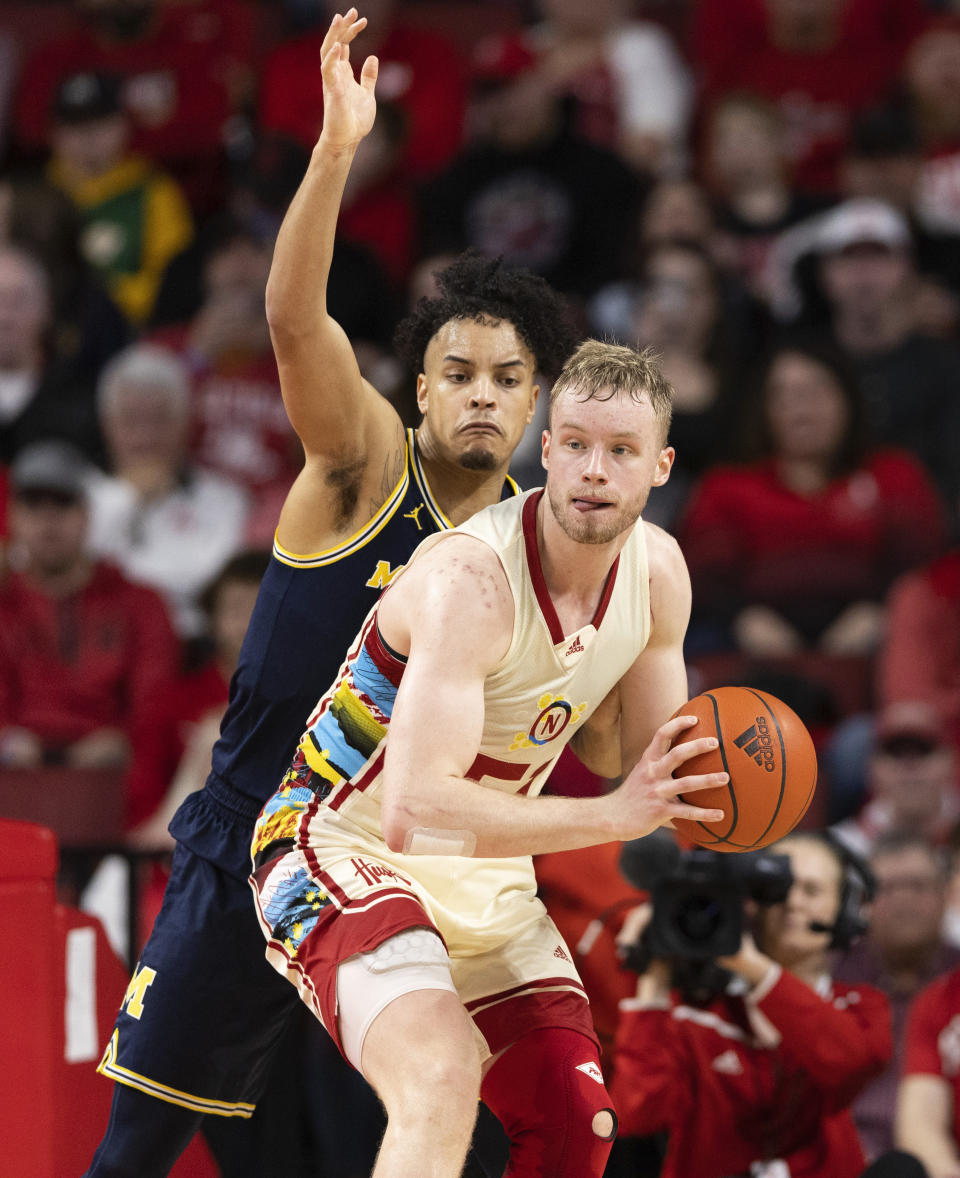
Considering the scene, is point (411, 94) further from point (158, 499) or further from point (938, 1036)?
point (938, 1036)

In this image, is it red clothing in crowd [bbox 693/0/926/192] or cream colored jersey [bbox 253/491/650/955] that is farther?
red clothing in crowd [bbox 693/0/926/192]

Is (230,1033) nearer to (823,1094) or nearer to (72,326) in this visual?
(823,1094)

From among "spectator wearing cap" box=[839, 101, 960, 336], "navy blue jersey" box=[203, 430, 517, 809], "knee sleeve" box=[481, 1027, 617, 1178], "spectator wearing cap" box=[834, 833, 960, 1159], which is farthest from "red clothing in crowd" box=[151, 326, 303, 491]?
"knee sleeve" box=[481, 1027, 617, 1178]

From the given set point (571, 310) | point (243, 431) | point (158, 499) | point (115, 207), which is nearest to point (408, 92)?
point (115, 207)

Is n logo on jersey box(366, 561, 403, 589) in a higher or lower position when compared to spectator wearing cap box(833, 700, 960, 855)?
higher

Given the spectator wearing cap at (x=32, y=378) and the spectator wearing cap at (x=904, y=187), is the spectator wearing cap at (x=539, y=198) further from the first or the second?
the spectator wearing cap at (x=32, y=378)

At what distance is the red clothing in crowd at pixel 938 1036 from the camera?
5.19 meters

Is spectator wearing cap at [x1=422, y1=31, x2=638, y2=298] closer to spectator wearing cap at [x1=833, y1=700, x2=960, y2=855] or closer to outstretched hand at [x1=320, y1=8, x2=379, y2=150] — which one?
spectator wearing cap at [x1=833, y1=700, x2=960, y2=855]

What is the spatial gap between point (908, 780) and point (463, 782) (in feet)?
11.8

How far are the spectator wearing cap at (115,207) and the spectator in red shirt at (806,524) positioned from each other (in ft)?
12.1

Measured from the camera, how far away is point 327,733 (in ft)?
11.9

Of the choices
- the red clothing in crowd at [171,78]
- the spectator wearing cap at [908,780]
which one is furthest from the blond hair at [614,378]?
the red clothing in crowd at [171,78]

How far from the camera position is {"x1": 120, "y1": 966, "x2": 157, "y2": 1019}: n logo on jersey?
3.92 metres

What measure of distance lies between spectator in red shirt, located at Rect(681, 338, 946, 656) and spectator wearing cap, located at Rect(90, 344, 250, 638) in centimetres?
221
